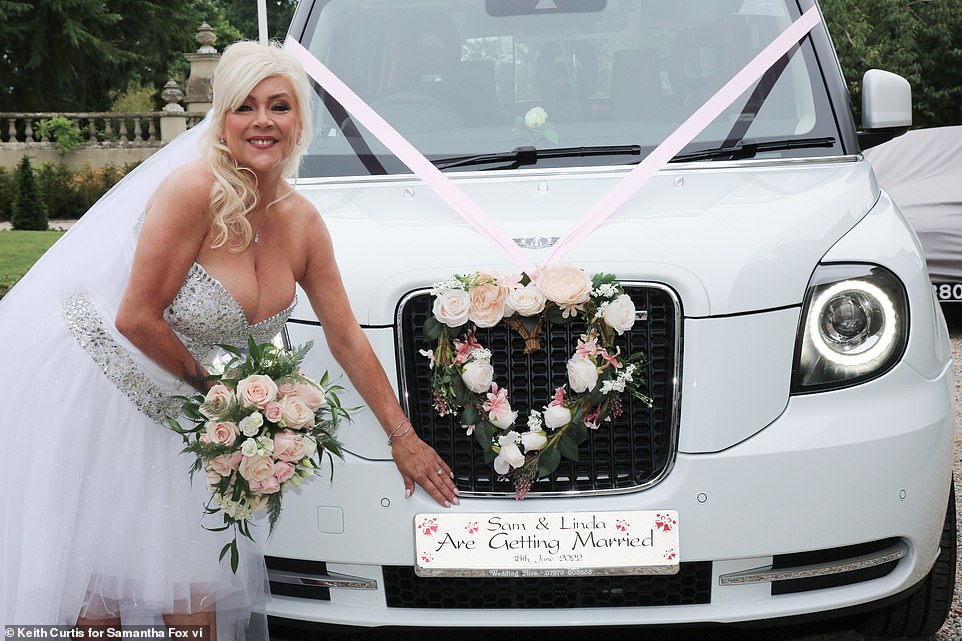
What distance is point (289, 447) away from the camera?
2631 mm

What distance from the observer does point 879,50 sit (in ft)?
76.3

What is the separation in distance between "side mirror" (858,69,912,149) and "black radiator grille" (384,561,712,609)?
5.95ft

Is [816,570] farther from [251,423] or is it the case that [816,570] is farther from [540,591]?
[251,423]

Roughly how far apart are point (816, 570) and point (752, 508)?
0.89 ft

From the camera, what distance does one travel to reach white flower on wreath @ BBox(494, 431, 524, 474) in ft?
9.11

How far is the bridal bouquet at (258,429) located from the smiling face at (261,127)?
0.45 metres

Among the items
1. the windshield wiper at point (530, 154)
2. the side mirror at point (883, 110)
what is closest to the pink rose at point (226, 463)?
the windshield wiper at point (530, 154)

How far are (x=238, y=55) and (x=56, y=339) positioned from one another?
0.85 meters

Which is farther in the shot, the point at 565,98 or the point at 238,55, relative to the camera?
the point at 565,98

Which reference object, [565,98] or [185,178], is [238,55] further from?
Answer: [565,98]

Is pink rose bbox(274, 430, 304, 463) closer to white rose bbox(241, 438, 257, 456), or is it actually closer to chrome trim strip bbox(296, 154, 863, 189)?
white rose bbox(241, 438, 257, 456)

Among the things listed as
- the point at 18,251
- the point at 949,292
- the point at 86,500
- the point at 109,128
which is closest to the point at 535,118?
the point at 86,500

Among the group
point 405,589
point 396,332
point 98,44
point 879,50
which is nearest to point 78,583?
point 405,589

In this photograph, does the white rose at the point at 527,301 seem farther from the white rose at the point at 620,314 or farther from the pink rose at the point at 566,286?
the white rose at the point at 620,314
